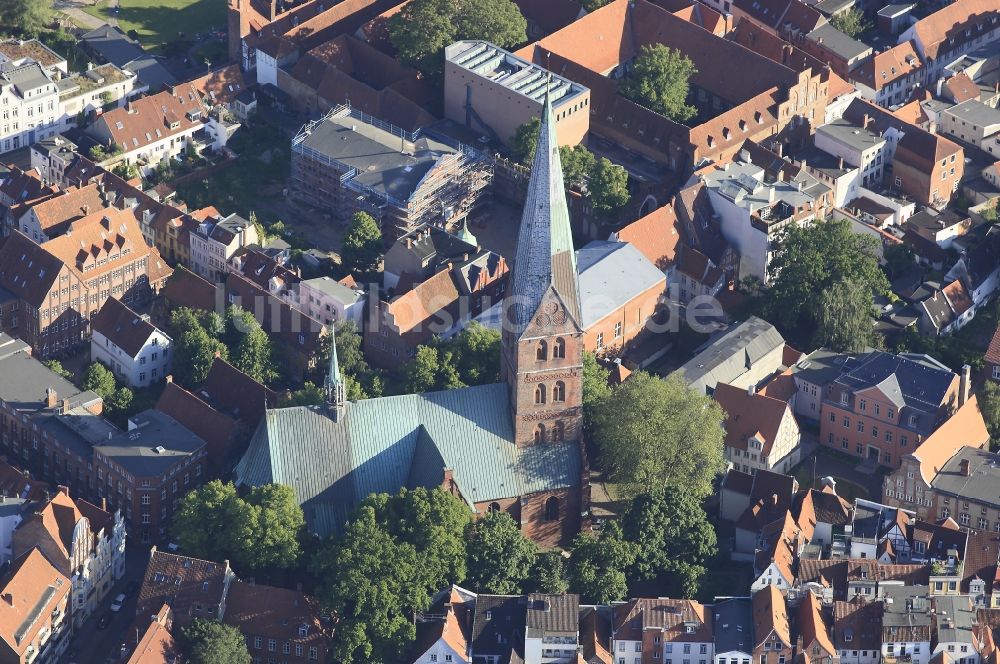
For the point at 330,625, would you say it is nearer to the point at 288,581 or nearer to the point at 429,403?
the point at 288,581

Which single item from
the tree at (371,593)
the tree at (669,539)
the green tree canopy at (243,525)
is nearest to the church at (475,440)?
the green tree canopy at (243,525)

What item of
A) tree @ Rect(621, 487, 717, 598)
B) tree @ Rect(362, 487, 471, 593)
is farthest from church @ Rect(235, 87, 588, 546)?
tree @ Rect(621, 487, 717, 598)

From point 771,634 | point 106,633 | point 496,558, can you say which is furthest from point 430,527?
point 106,633

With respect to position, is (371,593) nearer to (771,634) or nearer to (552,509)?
(552,509)

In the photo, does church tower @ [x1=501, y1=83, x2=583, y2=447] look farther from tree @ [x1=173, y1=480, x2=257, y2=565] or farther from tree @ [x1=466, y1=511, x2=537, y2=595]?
tree @ [x1=173, y1=480, x2=257, y2=565]

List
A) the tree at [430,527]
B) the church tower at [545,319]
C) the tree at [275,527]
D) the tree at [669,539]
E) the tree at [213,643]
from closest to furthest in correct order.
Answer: the tree at [213,643], the church tower at [545,319], the tree at [430,527], the tree at [275,527], the tree at [669,539]

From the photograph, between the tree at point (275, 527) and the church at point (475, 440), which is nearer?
the tree at point (275, 527)

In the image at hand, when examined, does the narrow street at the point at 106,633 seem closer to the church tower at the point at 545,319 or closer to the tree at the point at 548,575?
the tree at the point at 548,575
